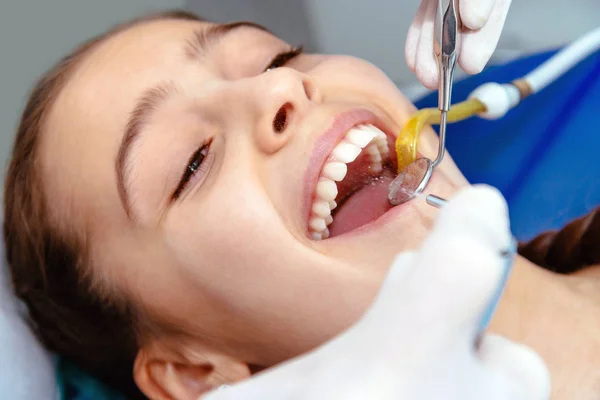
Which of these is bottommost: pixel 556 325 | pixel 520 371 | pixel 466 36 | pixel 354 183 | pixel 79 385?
pixel 79 385

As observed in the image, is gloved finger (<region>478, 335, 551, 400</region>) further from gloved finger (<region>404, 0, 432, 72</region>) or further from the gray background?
the gray background

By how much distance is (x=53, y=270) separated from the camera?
100 cm

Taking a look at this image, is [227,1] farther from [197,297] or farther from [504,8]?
[197,297]

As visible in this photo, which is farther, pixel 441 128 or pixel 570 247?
pixel 570 247

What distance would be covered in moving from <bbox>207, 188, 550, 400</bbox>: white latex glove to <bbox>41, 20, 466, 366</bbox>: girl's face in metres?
0.29

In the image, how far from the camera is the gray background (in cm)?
146

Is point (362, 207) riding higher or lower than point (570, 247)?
higher

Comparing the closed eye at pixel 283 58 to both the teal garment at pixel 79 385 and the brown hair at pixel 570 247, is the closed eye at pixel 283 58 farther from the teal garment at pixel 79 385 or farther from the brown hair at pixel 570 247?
the teal garment at pixel 79 385

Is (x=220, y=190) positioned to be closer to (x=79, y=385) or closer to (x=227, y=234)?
(x=227, y=234)

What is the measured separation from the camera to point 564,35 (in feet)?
5.12

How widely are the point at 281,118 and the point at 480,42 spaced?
1.18ft

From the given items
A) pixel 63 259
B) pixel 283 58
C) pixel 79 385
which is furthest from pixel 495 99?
pixel 79 385

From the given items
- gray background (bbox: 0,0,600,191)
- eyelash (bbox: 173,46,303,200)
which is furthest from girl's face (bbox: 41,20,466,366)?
gray background (bbox: 0,0,600,191)

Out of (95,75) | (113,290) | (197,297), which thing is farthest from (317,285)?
(95,75)
